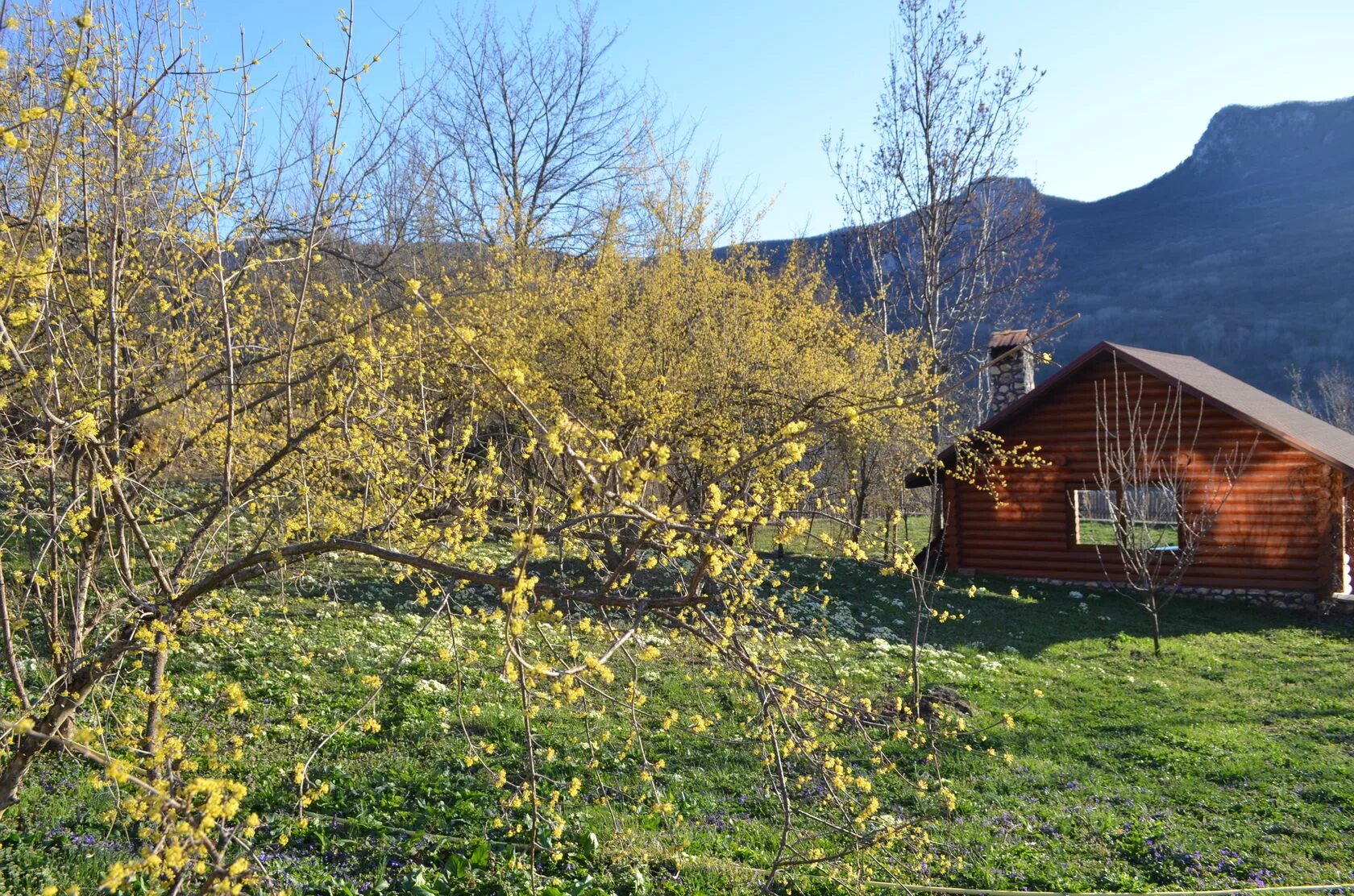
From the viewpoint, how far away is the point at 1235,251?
261ft

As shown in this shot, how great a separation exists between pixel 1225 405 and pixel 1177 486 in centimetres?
147

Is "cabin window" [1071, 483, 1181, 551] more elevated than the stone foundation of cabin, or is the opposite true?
"cabin window" [1071, 483, 1181, 551]

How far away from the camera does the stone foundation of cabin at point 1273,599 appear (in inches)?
577

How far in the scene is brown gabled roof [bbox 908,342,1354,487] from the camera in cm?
1482

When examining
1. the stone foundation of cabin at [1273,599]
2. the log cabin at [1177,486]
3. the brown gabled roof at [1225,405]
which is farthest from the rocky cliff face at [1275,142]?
the stone foundation of cabin at [1273,599]

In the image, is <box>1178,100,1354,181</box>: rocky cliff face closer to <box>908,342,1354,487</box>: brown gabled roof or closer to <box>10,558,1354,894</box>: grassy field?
<box>908,342,1354,487</box>: brown gabled roof

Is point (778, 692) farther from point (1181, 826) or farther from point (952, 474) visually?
point (952, 474)

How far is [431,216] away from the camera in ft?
78.6

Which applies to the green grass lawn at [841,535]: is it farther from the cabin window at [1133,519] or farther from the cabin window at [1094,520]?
the cabin window at [1133,519]

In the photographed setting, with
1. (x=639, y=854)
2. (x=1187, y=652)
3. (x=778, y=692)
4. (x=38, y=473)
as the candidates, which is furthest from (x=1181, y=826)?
(x=38, y=473)

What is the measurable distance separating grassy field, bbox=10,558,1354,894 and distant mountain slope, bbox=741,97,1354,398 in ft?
130

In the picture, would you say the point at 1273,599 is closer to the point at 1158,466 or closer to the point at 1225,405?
the point at 1158,466

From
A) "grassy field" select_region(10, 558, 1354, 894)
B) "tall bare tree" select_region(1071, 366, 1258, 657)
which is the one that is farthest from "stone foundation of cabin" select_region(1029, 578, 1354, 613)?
"grassy field" select_region(10, 558, 1354, 894)

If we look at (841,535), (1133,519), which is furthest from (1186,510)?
(841,535)
